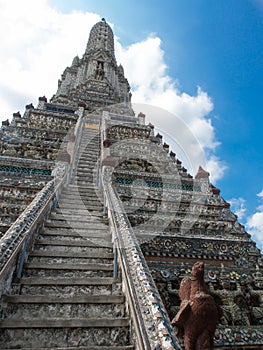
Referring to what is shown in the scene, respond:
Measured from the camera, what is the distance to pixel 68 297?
3703 mm

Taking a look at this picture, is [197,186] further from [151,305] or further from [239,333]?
[151,305]

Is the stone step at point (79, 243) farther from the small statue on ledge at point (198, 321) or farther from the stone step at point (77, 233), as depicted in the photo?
the small statue on ledge at point (198, 321)

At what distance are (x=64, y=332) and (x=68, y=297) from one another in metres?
0.53

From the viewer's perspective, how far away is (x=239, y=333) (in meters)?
4.21

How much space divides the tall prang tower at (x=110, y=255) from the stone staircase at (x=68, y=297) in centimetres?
1

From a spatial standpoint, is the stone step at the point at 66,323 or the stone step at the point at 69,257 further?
the stone step at the point at 69,257

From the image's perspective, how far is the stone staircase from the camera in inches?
124

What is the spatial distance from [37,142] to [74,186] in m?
3.96

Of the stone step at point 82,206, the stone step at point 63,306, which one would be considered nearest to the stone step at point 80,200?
the stone step at point 82,206

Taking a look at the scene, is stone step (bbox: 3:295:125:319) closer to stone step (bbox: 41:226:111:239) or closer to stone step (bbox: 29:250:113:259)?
stone step (bbox: 29:250:113:259)

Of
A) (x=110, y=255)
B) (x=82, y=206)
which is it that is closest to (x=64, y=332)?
(x=110, y=255)

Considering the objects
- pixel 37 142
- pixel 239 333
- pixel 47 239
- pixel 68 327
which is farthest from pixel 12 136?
pixel 239 333

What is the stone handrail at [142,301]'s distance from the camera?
2510 millimetres

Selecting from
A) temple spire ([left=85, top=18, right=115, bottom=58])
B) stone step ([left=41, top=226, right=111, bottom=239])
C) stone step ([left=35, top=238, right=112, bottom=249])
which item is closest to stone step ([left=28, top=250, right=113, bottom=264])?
stone step ([left=35, top=238, right=112, bottom=249])
